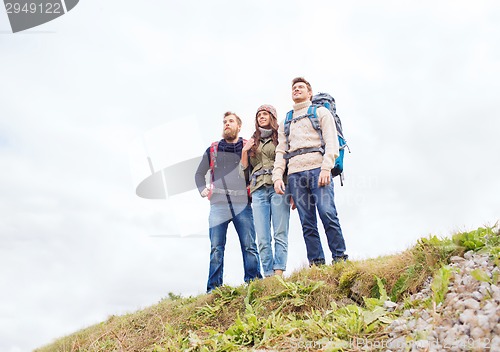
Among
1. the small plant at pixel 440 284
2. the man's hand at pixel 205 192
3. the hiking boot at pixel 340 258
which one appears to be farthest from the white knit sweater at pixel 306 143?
the small plant at pixel 440 284

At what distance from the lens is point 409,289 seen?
5.11 metres

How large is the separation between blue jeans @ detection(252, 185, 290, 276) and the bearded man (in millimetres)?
394

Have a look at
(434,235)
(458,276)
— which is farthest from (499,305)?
(434,235)

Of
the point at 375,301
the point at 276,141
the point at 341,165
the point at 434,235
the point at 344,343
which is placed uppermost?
the point at 276,141

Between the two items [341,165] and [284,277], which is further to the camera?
[341,165]

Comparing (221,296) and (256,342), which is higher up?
(221,296)

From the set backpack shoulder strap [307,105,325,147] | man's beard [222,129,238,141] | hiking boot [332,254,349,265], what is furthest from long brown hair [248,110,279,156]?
hiking boot [332,254,349,265]

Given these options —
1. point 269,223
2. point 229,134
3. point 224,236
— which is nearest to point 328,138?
point 269,223

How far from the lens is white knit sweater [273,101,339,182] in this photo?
717cm

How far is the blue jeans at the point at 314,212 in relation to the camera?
7031mm

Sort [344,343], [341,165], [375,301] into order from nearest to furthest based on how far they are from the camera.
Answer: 1. [344,343]
2. [375,301]
3. [341,165]

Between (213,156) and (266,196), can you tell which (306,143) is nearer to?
(266,196)

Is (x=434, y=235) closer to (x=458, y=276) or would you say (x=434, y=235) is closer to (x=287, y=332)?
(x=458, y=276)

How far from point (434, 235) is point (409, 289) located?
772mm
